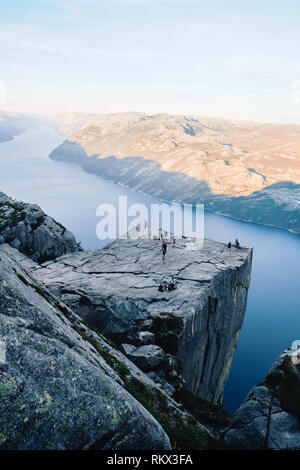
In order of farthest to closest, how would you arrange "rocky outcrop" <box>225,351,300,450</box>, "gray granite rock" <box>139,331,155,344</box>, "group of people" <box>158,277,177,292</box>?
"group of people" <box>158,277,177,292</box>, "gray granite rock" <box>139,331,155,344</box>, "rocky outcrop" <box>225,351,300,450</box>

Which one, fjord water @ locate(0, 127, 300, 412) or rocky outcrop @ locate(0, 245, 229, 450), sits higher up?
rocky outcrop @ locate(0, 245, 229, 450)

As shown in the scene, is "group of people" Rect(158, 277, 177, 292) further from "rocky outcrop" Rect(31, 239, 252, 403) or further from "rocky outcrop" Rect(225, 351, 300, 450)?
"rocky outcrop" Rect(225, 351, 300, 450)

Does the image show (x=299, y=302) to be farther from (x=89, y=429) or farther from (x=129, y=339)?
(x=89, y=429)

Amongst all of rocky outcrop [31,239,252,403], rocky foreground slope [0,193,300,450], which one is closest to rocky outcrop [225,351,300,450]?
rocky foreground slope [0,193,300,450]

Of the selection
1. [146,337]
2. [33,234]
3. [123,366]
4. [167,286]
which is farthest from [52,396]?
[33,234]

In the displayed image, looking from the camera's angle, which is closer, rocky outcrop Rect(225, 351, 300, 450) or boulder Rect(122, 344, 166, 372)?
rocky outcrop Rect(225, 351, 300, 450)

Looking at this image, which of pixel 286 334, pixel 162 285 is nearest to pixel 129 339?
pixel 162 285
